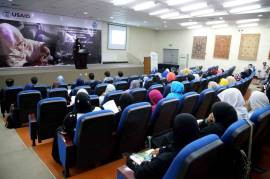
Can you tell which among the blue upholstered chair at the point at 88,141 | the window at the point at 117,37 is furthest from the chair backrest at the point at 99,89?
the window at the point at 117,37

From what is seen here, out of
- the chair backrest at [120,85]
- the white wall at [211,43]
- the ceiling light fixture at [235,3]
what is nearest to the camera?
the chair backrest at [120,85]

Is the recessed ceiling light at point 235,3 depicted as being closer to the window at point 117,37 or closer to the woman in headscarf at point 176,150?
the woman in headscarf at point 176,150

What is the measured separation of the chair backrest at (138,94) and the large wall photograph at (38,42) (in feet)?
26.0

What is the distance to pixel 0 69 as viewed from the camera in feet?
29.0

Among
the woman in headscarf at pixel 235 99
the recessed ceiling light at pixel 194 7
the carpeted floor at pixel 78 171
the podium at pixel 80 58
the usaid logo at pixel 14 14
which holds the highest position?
the recessed ceiling light at pixel 194 7

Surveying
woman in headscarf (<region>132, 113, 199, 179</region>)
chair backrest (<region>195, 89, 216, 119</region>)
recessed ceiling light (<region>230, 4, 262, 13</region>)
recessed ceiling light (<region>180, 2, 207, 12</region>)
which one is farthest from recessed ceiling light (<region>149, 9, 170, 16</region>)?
woman in headscarf (<region>132, 113, 199, 179</region>)

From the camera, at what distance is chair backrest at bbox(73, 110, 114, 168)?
2.01 meters

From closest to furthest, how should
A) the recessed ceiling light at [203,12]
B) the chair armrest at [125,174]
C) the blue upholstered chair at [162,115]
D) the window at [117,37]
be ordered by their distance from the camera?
1. the chair armrest at [125,174]
2. the blue upholstered chair at [162,115]
3. the recessed ceiling light at [203,12]
4. the window at [117,37]

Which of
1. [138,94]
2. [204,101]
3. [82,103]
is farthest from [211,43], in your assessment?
[82,103]

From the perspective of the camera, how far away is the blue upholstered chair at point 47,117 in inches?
110

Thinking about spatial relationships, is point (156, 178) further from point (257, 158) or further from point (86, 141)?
point (257, 158)

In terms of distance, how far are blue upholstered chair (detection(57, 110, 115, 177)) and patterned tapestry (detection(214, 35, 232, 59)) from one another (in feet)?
42.8

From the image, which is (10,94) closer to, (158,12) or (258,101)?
(258,101)

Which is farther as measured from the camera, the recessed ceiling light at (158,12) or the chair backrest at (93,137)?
the recessed ceiling light at (158,12)
